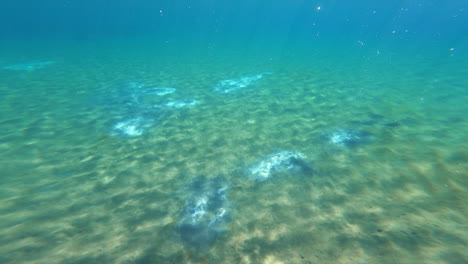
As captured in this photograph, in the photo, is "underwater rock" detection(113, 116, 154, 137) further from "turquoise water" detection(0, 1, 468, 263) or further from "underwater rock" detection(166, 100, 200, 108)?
"underwater rock" detection(166, 100, 200, 108)

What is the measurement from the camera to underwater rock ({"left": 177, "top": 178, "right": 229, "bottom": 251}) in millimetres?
4679

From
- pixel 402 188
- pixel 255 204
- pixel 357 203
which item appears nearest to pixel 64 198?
pixel 255 204

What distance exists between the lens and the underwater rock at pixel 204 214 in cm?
468

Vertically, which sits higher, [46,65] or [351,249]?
[351,249]

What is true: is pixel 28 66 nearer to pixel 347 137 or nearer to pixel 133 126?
pixel 133 126

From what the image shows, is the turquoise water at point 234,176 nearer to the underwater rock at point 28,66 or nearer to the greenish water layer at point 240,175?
the greenish water layer at point 240,175

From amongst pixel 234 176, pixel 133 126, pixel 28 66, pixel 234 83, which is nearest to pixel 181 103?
pixel 133 126

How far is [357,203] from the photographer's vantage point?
17.7 feet

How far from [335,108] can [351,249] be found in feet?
28.0

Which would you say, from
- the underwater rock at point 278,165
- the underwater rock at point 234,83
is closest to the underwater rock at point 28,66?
the underwater rock at point 234,83

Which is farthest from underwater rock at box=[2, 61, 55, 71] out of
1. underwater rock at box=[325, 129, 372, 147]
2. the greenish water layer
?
underwater rock at box=[325, 129, 372, 147]

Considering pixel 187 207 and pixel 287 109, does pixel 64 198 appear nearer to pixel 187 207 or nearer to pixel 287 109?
pixel 187 207

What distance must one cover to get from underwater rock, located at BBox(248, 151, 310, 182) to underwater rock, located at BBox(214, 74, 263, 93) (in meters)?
8.28

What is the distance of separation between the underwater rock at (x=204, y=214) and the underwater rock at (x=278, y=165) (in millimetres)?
1040
